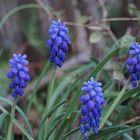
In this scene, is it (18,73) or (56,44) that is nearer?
(18,73)

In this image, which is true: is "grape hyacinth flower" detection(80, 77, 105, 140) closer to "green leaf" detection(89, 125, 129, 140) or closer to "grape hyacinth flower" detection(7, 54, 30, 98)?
"green leaf" detection(89, 125, 129, 140)

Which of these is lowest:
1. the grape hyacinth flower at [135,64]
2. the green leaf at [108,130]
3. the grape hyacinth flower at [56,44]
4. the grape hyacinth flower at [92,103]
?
the green leaf at [108,130]

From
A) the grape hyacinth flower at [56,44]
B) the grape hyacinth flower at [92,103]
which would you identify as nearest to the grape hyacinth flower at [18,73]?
the grape hyacinth flower at [56,44]

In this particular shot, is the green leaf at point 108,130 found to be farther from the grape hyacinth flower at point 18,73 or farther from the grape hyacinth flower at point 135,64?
the grape hyacinth flower at point 18,73

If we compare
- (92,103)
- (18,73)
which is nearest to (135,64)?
(92,103)

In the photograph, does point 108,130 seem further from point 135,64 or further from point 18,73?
point 18,73

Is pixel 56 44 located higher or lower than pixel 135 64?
higher

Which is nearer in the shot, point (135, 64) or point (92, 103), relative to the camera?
point (92, 103)

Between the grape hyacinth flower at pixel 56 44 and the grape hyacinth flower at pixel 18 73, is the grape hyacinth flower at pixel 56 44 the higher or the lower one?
the higher one

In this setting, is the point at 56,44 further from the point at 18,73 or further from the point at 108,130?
the point at 108,130

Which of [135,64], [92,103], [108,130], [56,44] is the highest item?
[56,44]

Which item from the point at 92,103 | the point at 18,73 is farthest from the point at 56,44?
the point at 92,103
